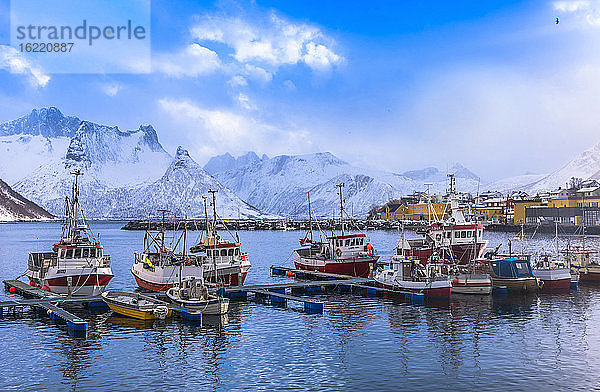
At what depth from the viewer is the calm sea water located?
30.6 m

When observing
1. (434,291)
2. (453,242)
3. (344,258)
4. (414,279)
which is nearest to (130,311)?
(414,279)

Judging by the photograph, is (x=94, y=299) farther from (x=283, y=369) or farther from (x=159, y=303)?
(x=283, y=369)

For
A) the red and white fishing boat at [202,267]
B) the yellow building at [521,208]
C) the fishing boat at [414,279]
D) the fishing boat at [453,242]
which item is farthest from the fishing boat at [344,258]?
the yellow building at [521,208]

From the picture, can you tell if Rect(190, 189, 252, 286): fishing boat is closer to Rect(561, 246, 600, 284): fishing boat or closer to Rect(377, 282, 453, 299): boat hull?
Rect(377, 282, 453, 299): boat hull

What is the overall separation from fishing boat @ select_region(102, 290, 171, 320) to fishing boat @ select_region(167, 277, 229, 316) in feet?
4.59

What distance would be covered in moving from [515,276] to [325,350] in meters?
28.8

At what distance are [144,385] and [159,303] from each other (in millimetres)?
17360

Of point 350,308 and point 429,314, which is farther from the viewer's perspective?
point 350,308

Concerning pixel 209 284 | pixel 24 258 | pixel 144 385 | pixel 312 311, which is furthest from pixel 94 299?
pixel 24 258

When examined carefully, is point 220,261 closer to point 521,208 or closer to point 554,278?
point 554,278

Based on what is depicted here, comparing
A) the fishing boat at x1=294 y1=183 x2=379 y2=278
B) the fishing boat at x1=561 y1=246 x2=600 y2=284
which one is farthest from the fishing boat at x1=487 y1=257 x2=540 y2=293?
the fishing boat at x1=294 y1=183 x2=379 y2=278

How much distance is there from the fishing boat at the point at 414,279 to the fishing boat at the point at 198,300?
59.3ft

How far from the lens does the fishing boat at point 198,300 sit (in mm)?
44531

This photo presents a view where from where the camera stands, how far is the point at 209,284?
190ft
